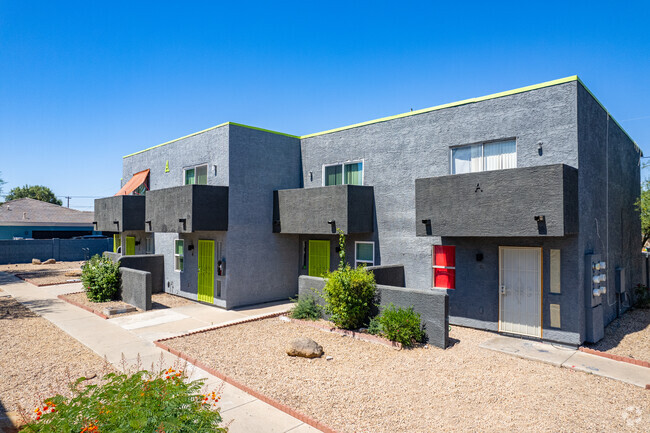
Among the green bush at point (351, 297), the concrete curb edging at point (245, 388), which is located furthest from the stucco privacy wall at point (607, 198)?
the concrete curb edging at point (245, 388)

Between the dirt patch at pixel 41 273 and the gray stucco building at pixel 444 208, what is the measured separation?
21.9ft

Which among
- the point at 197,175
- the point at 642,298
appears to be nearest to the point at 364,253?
the point at 197,175

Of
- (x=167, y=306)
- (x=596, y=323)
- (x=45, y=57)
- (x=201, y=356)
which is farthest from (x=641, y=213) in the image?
(x=45, y=57)

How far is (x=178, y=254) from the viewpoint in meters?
16.9

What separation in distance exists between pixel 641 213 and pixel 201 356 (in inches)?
715

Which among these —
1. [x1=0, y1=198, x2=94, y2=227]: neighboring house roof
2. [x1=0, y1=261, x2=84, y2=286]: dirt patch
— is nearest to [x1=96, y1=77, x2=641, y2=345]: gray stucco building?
[x1=0, y1=261, x2=84, y2=286]: dirt patch

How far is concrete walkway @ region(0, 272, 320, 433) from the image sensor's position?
6016mm

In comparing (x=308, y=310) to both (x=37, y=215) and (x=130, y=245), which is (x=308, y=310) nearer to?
(x=130, y=245)

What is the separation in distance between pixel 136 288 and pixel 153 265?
3404 millimetres

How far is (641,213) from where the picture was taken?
16375 mm

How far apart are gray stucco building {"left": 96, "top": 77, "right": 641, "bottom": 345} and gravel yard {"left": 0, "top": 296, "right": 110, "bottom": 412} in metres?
5.20

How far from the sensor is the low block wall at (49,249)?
28.6 meters

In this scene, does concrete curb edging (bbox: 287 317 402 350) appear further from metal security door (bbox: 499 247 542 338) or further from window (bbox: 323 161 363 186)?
window (bbox: 323 161 363 186)

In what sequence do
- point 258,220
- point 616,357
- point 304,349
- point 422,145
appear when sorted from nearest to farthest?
point 304,349 < point 616,357 < point 422,145 < point 258,220
